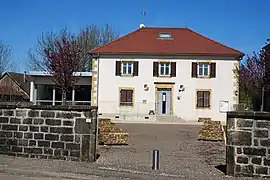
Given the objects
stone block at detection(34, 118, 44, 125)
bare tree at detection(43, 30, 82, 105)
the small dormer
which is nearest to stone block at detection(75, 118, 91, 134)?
stone block at detection(34, 118, 44, 125)

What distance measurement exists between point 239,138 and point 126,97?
32385 millimetres

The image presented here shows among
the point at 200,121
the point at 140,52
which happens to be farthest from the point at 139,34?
the point at 200,121

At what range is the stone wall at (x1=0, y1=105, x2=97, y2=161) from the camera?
1217 centimetres

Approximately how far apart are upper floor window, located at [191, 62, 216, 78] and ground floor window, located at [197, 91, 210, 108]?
1.62 meters

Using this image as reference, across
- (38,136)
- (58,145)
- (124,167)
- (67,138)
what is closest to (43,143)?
(38,136)

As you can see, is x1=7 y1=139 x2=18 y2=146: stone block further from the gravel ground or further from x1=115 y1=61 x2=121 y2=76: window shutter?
x1=115 y1=61 x2=121 y2=76: window shutter

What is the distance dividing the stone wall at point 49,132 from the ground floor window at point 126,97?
98.0ft

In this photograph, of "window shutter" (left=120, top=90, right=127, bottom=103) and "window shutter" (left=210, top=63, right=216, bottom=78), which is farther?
"window shutter" (left=120, top=90, right=127, bottom=103)

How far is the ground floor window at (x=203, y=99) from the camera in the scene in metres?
Answer: 42.8

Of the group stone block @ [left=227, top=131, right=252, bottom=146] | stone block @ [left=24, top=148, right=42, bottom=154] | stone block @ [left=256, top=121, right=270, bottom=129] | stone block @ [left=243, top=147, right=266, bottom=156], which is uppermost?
stone block @ [left=256, top=121, right=270, bottom=129]

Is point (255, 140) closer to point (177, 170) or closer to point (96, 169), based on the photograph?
point (177, 170)

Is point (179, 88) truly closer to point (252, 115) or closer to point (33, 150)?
point (33, 150)

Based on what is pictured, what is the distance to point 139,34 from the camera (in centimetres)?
4750

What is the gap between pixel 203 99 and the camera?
42.9m
